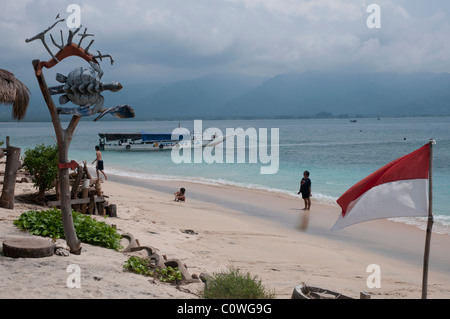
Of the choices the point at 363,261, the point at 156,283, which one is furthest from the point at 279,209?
the point at 156,283

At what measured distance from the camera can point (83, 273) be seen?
21.9 ft

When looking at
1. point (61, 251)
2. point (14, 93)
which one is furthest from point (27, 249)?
point (14, 93)

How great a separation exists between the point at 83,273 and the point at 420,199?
4.59m

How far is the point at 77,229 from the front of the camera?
880 centimetres

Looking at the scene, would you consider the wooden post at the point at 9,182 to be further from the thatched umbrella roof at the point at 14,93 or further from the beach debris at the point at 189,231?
the beach debris at the point at 189,231

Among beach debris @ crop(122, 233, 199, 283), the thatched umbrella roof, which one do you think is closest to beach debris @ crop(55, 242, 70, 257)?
beach debris @ crop(122, 233, 199, 283)

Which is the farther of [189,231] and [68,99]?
[189,231]

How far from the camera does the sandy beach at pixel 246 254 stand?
6.48 meters

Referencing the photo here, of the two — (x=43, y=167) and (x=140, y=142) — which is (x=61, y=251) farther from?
(x=140, y=142)

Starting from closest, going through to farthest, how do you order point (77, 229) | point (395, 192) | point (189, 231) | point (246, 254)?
point (395, 192), point (77, 229), point (246, 254), point (189, 231)

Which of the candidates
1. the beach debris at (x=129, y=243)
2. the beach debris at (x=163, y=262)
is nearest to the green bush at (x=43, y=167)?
the beach debris at (x=129, y=243)

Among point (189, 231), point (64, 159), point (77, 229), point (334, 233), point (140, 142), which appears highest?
point (140, 142)

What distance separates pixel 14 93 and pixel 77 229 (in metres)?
7.92

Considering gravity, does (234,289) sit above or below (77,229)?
below
